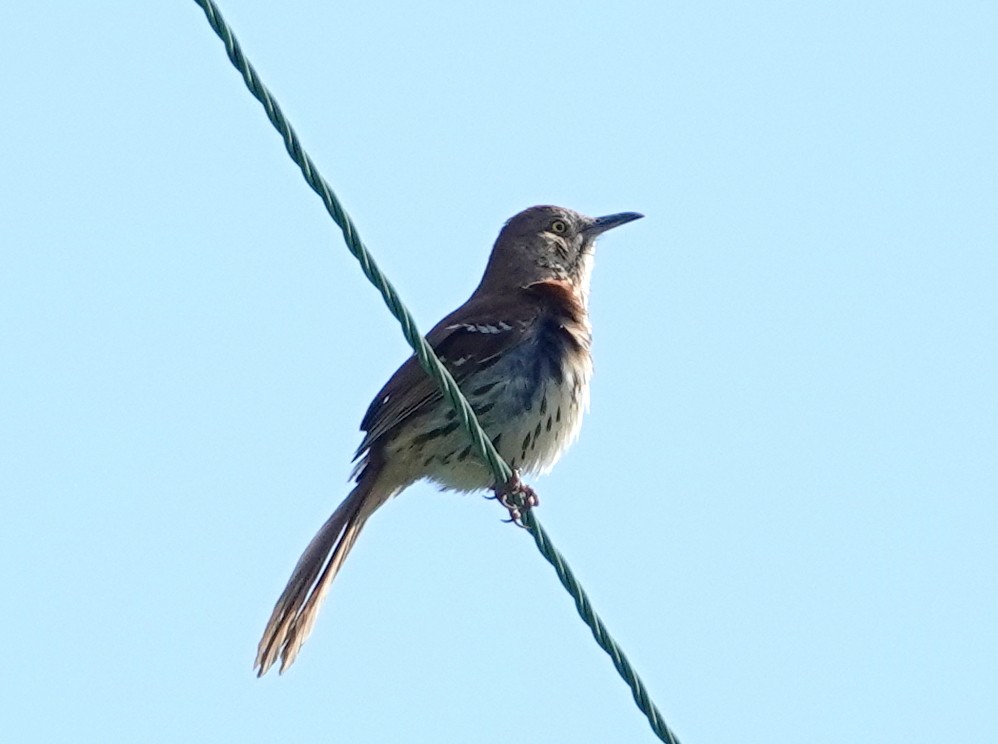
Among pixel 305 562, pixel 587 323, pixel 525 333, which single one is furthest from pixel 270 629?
pixel 587 323

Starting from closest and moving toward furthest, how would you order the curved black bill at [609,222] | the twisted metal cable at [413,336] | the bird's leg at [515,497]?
the twisted metal cable at [413,336]
the bird's leg at [515,497]
the curved black bill at [609,222]

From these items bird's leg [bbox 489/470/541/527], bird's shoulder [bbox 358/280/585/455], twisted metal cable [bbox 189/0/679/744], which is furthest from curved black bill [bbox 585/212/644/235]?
twisted metal cable [bbox 189/0/679/744]

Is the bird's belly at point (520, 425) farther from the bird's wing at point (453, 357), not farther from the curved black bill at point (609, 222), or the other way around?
the curved black bill at point (609, 222)

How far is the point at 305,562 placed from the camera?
6.95 metres

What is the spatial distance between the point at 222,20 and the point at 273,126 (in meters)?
0.29

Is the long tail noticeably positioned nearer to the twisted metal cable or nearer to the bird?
the bird

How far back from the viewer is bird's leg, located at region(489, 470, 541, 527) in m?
6.12

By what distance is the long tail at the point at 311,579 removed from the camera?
667 cm

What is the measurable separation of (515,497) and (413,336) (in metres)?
2.15

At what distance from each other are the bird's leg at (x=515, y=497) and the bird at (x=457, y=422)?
0.52 metres

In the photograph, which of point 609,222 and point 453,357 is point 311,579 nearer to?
point 453,357


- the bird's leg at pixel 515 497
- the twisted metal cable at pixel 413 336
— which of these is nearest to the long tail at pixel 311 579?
the bird's leg at pixel 515 497

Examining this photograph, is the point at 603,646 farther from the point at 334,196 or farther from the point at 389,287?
the point at 334,196

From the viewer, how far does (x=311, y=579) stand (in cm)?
692
